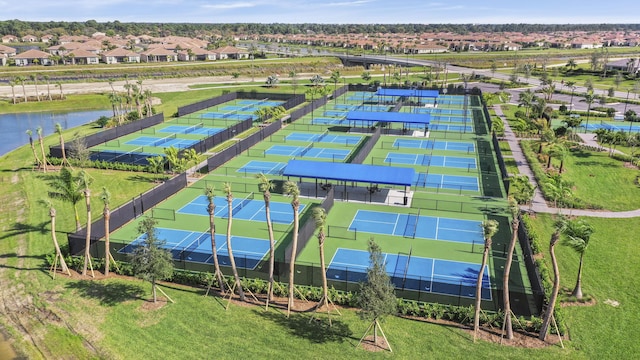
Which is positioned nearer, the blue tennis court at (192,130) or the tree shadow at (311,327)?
the tree shadow at (311,327)

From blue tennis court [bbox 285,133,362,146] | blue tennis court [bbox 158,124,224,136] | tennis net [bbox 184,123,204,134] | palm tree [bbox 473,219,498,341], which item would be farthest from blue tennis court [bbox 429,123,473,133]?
palm tree [bbox 473,219,498,341]

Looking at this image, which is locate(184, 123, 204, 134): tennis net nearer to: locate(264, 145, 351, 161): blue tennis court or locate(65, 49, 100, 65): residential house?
locate(264, 145, 351, 161): blue tennis court

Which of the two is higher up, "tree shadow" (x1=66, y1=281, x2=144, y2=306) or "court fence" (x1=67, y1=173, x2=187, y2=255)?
"court fence" (x1=67, y1=173, x2=187, y2=255)

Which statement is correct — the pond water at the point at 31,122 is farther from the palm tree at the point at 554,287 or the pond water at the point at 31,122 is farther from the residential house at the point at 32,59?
the residential house at the point at 32,59

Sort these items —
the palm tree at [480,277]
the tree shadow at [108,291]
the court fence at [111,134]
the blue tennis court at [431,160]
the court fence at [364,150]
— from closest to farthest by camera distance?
1. the palm tree at [480,277]
2. the tree shadow at [108,291]
3. the court fence at [364,150]
4. the court fence at [111,134]
5. the blue tennis court at [431,160]

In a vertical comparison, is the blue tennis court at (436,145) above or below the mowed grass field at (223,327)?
above

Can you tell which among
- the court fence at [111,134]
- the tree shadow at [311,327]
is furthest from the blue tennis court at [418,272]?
the court fence at [111,134]

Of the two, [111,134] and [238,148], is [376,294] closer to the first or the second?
[238,148]
